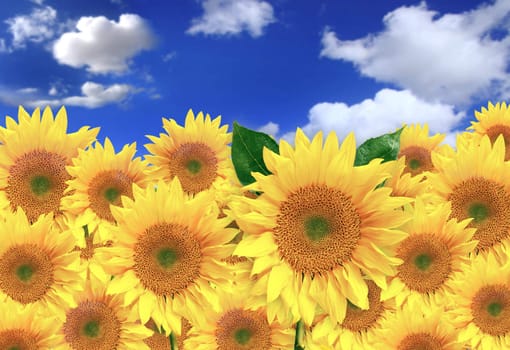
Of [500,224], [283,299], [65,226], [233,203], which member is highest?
[65,226]

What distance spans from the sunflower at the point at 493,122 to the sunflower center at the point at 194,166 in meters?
1.73

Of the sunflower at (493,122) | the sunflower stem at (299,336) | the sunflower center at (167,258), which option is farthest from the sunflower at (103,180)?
the sunflower at (493,122)

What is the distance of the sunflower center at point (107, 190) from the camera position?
2416 mm

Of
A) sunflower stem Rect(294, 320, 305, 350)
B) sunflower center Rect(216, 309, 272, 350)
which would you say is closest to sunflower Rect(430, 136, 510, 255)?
sunflower stem Rect(294, 320, 305, 350)

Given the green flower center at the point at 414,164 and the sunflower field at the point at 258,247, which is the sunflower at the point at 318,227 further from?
the green flower center at the point at 414,164

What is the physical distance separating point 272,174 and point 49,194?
4.07 feet

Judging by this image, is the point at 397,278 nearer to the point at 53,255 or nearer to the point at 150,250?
the point at 150,250

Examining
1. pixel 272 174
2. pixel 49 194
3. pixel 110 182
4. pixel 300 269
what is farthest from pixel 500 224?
pixel 49 194

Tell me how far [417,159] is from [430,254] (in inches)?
60.6

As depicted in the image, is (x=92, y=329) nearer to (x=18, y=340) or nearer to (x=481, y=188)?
(x=18, y=340)

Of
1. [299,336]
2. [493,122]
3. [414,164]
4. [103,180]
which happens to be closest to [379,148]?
[299,336]

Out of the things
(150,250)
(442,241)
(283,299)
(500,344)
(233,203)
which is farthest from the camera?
(500,344)

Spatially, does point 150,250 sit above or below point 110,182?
below

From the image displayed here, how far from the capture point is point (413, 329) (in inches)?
95.3
